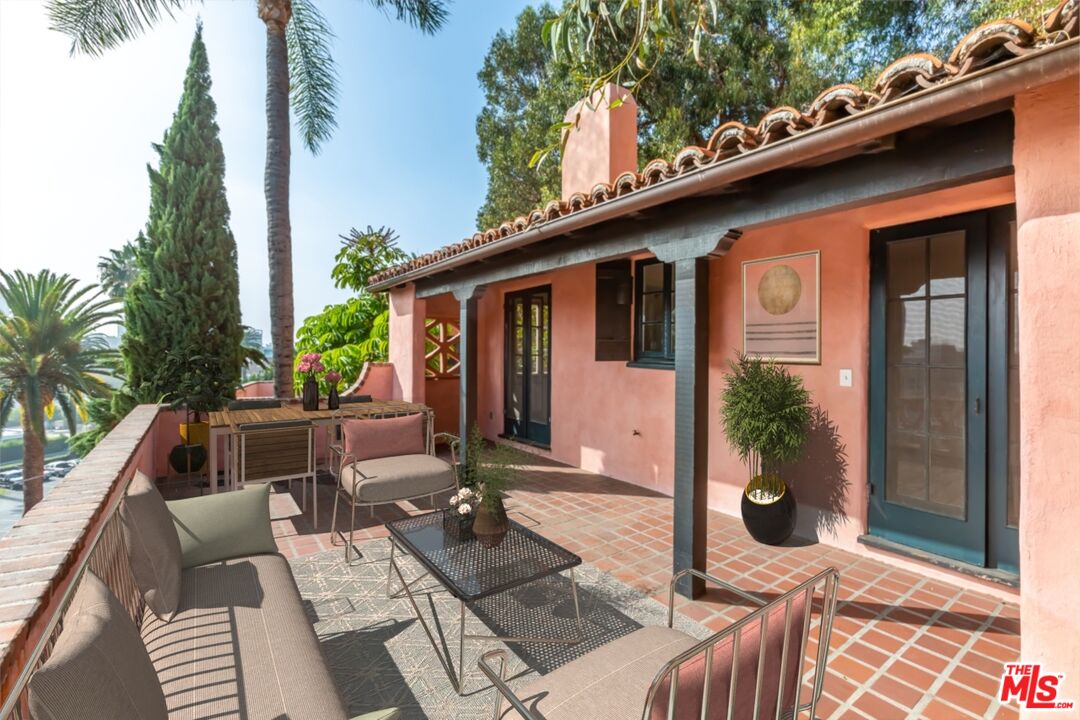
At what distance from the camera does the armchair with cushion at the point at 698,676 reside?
1.22 meters

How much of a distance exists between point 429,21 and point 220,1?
356 centimetres

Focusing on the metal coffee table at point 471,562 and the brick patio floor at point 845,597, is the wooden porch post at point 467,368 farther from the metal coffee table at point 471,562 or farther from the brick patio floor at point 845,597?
the metal coffee table at point 471,562

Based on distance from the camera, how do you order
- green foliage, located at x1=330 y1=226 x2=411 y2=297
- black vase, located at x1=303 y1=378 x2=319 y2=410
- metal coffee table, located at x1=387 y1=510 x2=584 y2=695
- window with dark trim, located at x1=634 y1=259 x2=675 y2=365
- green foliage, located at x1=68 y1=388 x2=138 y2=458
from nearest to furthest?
1. metal coffee table, located at x1=387 y1=510 x2=584 y2=695
2. window with dark trim, located at x1=634 y1=259 x2=675 y2=365
3. black vase, located at x1=303 y1=378 x2=319 y2=410
4. green foliage, located at x1=68 y1=388 x2=138 y2=458
5. green foliage, located at x1=330 y1=226 x2=411 y2=297

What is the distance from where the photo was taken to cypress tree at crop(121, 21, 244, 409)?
25.0ft

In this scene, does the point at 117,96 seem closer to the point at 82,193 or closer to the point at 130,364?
the point at 130,364

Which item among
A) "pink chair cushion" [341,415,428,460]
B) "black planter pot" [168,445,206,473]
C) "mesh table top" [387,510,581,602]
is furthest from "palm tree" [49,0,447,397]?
"mesh table top" [387,510,581,602]

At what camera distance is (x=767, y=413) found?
4.14 m

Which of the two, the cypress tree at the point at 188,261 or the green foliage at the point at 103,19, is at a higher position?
the green foliage at the point at 103,19

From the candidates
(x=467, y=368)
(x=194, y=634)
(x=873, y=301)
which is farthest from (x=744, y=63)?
(x=194, y=634)

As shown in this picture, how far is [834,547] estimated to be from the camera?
4234 millimetres

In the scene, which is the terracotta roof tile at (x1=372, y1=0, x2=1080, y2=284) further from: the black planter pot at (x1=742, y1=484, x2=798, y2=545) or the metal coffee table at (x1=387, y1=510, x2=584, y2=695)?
the black planter pot at (x1=742, y1=484, x2=798, y2=545)

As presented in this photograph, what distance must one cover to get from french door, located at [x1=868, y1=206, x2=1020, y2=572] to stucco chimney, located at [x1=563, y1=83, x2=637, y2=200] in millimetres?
3443

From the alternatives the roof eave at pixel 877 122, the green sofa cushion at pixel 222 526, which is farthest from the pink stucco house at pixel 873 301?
the green sofa cushion at pixel 222 526

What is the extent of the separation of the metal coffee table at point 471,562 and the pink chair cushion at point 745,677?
1297 mm
